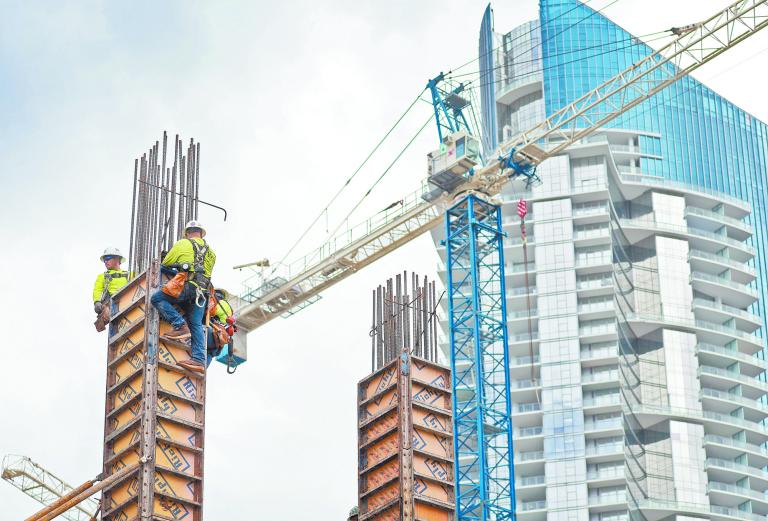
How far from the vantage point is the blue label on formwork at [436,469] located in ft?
162

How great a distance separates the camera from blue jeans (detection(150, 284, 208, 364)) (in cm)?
3791

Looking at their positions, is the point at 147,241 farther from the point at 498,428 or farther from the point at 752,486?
the point at 752,486

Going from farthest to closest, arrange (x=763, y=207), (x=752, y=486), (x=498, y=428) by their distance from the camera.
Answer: (x=763, y=207)
(x=752, y=486)
(x=498, y=428)

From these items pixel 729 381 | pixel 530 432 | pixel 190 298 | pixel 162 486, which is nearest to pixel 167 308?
pixel 190 298

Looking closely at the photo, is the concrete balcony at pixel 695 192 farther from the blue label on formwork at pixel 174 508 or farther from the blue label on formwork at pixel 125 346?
the blue label on formwork at pixel 174 508

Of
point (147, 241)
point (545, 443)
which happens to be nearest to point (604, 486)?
point (545, 443)

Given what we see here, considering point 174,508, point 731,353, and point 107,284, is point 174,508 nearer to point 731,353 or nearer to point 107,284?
point 107,284

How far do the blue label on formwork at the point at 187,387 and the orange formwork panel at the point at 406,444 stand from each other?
12334mm

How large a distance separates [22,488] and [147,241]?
205 feet

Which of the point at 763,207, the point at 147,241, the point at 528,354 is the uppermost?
the point at 763,207

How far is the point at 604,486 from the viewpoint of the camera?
420 ft

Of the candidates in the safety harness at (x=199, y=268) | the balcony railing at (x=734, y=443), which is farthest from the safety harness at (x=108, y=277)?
the balcony railing at (x=734, y=443)

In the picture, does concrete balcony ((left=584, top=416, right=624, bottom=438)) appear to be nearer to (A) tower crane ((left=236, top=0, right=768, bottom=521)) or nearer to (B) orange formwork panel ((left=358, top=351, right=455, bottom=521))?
(A) tower crane ((left=236, top=0, right=768, bottom=521))

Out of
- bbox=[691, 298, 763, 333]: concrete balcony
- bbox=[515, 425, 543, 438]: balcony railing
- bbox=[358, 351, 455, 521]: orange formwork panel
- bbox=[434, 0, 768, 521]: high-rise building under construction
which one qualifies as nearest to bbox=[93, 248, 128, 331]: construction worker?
bbox=[358, 351, 455, 521]: orange formwork panel
